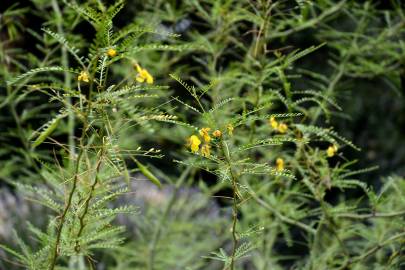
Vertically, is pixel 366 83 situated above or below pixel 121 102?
below

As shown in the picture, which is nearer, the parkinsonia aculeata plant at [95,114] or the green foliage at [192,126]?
the parkinsonia aculeata plant at [95,114]

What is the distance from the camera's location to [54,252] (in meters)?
1.20

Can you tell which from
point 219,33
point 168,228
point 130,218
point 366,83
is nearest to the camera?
point 219,33

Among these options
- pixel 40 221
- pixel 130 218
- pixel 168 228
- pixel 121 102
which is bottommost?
pixel 130 218

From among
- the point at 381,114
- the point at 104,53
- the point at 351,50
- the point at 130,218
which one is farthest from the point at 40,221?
the point at 381,114

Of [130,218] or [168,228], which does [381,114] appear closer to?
[130,218]

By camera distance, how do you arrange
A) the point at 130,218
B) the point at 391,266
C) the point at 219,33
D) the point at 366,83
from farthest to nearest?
the point at 366,83 → the point at 130,218 → the point at 219,33 → the point at 391,266

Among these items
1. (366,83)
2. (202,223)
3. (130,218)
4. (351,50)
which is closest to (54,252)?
(351,50)

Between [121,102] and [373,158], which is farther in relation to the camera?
[373,158]

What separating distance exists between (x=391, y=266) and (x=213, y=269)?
2.52 metres

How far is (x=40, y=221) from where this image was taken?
364 centimetres

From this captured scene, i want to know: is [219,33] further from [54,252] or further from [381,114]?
[381,114]

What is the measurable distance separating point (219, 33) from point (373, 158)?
11.1ft

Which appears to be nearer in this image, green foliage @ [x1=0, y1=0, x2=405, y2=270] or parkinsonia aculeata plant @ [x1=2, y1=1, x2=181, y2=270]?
parkinsonia aculeata plant @ [x1=2, y1=1, x2=181, y2=270]
